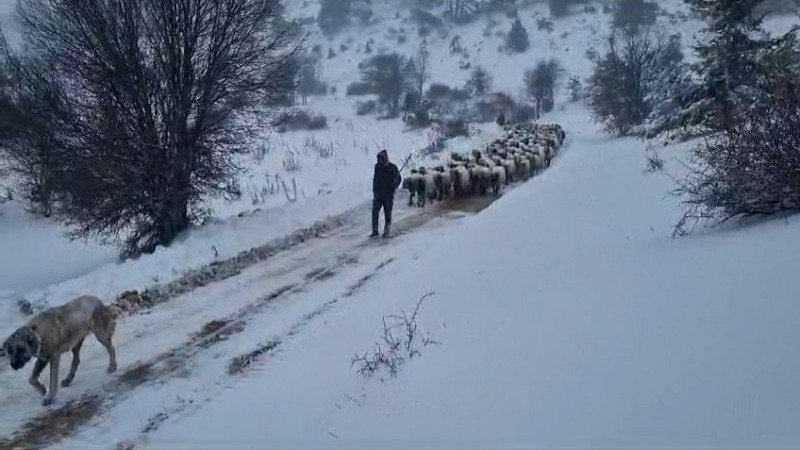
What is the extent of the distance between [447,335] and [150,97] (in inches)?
351

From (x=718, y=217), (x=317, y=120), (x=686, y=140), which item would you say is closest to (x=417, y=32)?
(x=317, y=120)

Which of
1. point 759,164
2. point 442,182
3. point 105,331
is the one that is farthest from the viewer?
point 442,182

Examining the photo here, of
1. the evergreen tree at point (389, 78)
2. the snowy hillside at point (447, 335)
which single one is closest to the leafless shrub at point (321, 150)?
the snowy hillside at point (447, 335)

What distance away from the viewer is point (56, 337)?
627 cm

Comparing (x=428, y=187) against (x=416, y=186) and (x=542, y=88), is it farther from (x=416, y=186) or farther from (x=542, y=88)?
(x=542, y=88)

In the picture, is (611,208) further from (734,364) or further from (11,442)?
(11,442)

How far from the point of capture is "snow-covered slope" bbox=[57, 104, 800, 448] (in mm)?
3973

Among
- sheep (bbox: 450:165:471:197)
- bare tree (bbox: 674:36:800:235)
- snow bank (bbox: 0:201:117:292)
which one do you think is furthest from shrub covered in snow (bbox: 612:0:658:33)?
bare tree (bbox: 674:36:800:235)

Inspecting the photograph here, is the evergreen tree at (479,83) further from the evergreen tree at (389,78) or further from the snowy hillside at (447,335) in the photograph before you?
the snowy hillside at (447,335)

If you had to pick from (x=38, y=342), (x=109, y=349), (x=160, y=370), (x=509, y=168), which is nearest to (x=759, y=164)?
(x=160, y=370)

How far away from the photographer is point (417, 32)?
100875 millimetres

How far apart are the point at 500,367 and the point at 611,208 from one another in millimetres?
7895

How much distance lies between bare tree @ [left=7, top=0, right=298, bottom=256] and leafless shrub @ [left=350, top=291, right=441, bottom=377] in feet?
25.8

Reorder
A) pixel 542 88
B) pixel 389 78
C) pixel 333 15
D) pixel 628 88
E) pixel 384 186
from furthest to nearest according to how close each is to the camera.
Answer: pixel 333 15, pixel 389 78, pixel 542 88, pixel 628 88, pixel 384 186
